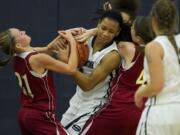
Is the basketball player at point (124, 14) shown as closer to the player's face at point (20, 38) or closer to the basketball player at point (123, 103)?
the basketball player at point (123, 103)

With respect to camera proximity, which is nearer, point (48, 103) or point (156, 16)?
point (156, 16)

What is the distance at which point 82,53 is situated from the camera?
446 cm

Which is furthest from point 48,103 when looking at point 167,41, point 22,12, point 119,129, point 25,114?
point 22,12

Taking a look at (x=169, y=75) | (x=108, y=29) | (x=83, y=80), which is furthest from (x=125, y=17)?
(x=169, y=75)

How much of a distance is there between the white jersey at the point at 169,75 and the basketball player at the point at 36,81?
35.1 inches

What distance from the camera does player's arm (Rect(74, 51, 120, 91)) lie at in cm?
435

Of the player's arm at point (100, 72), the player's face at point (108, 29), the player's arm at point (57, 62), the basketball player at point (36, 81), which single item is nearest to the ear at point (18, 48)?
the basketball player at point (36, 81)

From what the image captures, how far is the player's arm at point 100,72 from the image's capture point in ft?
14.3

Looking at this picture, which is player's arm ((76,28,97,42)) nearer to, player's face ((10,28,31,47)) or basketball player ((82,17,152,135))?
basketball player ((82,17,152,135))

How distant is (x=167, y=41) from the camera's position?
11.8 feet

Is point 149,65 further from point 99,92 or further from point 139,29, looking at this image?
point 99,92

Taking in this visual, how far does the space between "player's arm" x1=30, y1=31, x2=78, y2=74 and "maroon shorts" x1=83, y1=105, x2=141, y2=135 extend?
40 centimetres

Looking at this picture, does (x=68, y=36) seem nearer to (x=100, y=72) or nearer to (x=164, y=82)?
(x=100, y=72)

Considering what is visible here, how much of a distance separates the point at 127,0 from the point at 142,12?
1.57m
